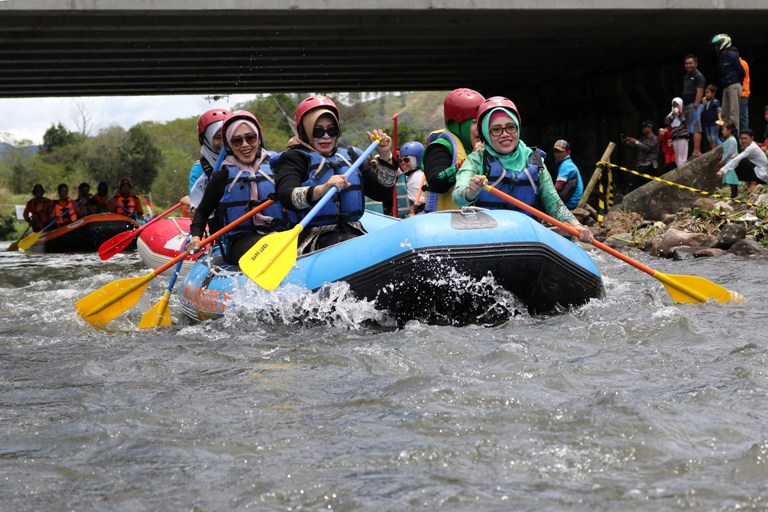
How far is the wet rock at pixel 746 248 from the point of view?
37.7ft

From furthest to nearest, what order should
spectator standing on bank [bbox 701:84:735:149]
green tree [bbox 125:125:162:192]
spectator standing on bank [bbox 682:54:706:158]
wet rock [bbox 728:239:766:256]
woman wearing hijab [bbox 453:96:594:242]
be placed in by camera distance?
green tree [bbox 125:125:162:192] → spectator standing on bank [bbox 682:54:706:158] → spectator standing on bank [bbox 701:84:735:149] → wet rock [bbox 728:239:766:256] → woman wearing hijab [bbox 453:96:594:242]

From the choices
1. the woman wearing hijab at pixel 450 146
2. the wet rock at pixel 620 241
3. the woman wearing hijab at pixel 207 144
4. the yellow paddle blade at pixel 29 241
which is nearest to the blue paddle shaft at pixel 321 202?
the woman wearing hijab at pixel 450 146

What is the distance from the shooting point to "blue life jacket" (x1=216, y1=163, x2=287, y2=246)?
800 cm

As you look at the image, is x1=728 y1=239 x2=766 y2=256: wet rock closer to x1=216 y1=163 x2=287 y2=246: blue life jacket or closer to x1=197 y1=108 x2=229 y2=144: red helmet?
x1=216 y1=163 x2=287 y2=246: blue life jacket

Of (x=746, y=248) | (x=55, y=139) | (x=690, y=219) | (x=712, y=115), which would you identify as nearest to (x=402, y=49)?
(x=712, y=115)

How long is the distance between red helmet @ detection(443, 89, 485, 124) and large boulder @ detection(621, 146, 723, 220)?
7.62 meters

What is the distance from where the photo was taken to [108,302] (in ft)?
26.7

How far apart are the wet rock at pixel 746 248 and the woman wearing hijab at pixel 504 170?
4.75 m

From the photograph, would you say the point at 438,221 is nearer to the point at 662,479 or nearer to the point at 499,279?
the point at 499,279

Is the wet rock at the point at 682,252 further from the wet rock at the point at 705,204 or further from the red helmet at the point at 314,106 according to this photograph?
the red helmet at the point at 314,106

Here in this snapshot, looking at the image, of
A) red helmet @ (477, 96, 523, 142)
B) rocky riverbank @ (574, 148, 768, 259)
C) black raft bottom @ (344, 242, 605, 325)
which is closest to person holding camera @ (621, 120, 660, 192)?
rocky riverbank @ (574, 148, 768, 259)

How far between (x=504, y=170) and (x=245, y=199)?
197 centimetres

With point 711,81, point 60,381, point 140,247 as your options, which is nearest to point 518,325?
point 60,381

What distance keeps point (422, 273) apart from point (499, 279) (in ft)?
1.62
